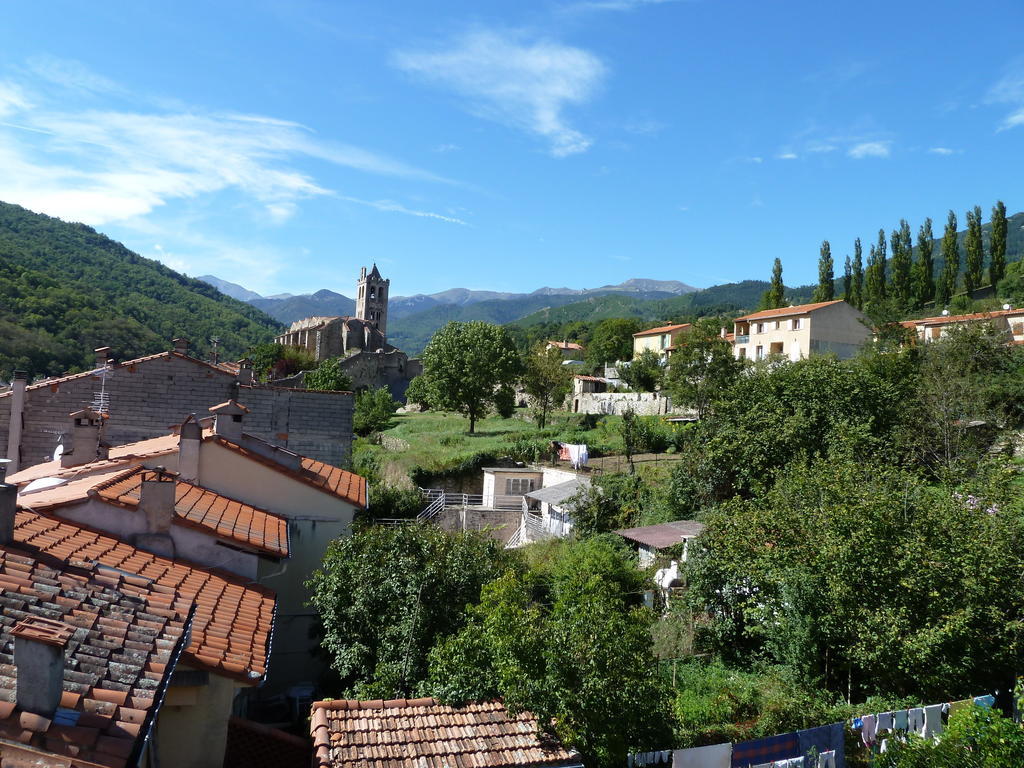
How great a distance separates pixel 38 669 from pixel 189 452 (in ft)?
36.7

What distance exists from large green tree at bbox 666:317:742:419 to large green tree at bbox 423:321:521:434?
12279 mm

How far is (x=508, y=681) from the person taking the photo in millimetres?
9664

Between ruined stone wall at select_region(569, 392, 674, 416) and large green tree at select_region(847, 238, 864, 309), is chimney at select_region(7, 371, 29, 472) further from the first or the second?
large green tree at select_region(847, 238, 864, 309)

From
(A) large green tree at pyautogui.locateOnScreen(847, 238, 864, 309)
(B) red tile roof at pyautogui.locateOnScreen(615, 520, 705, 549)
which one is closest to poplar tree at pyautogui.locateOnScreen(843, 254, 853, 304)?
(A) large green tree at pyautogui.locateOnScreen(847, 238, 864, 309)

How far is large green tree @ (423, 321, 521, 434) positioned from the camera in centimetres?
4975

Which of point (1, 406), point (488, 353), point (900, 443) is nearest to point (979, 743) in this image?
point (900, 443)

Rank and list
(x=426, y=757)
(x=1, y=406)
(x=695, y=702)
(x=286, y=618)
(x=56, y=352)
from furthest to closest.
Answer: (x=56, y=352) → (x=1, y=406) → (x=286, y=618) → (x=695, y=702) → (x=426, y=757)

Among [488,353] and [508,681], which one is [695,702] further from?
[488,353]

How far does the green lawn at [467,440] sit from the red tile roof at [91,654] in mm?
28379

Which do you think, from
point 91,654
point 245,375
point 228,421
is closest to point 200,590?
point 91,654

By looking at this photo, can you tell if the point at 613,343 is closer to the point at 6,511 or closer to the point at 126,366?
the point at 126,366

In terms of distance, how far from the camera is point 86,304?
3568 inches

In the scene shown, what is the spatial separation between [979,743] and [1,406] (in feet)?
77.8

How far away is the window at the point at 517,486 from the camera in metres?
32.3
